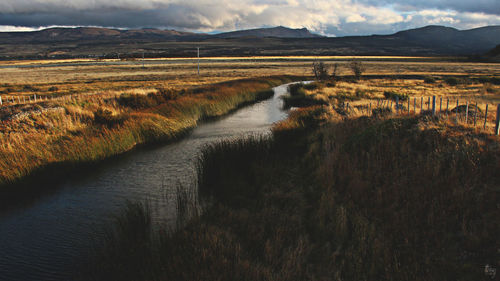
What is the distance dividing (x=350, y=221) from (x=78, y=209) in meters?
8.15

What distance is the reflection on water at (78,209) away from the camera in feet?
25.1

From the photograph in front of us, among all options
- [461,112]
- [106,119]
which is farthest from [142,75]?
[461,112]

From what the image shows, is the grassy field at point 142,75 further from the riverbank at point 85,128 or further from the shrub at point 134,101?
the riverbank at point 85,128

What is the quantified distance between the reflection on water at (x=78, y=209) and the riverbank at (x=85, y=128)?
1.13 meters

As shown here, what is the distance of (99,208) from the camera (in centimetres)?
1050

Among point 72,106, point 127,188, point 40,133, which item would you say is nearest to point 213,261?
point 127,188

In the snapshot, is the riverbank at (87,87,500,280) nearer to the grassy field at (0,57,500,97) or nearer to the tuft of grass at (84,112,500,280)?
the tuft of grass at (84,112,500,280)

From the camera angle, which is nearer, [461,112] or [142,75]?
[461,112]

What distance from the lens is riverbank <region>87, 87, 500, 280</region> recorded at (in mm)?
5949

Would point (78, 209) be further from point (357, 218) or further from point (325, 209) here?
point (357, 218)

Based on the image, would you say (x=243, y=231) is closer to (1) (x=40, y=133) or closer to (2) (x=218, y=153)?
(2) (x=218, y=153)

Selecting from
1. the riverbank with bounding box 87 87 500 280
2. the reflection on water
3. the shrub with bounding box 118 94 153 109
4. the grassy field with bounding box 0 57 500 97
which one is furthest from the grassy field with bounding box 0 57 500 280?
the grassy field with bounding box 0 57 500 97

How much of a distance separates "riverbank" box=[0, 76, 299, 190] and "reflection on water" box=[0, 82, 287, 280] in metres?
1.13

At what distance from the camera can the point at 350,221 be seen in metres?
7.89
